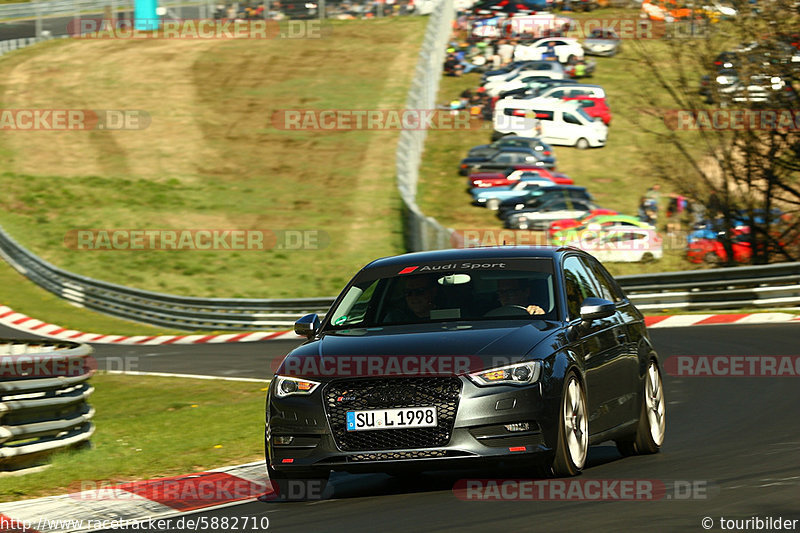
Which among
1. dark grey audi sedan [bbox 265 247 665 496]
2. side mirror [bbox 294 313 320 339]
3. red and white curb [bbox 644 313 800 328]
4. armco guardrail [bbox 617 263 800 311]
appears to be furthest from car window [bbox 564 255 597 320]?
armco guardrail [bbox 617 263 800 311]

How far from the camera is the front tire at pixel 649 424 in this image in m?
9.62

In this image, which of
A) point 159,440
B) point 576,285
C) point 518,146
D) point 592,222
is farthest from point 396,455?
point 518,146

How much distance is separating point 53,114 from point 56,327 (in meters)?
23.5

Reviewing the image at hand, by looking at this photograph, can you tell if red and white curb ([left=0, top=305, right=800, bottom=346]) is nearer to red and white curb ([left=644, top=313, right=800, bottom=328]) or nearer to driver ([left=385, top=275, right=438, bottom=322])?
red and white curb ([left=644, top=313, right=800, bottom=328])

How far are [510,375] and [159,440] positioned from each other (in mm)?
4973

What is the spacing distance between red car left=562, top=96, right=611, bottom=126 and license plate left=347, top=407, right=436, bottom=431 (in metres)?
36.0

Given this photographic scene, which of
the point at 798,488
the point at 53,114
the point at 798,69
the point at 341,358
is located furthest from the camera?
the point at 53,114

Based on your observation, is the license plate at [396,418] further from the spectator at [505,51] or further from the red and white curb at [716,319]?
the spectator at [505,51]

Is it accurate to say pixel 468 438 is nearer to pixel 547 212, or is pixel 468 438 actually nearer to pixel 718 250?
pixel 718 250

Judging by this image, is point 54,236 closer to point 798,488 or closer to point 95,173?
point 95,173

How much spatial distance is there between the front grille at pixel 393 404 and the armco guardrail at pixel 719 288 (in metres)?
16.1

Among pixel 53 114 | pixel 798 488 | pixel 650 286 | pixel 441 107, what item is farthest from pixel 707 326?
pixel 53 114

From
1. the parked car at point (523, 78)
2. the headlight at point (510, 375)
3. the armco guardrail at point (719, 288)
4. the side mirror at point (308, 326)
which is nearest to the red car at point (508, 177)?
the parked car at point (523, 78)

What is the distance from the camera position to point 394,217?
127 feet
